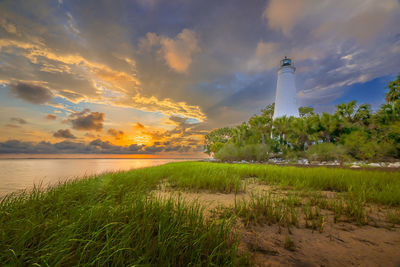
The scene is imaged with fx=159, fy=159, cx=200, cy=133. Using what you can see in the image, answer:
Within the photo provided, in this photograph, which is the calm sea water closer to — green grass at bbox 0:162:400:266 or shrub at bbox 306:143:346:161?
green grass at bbox 0:162:400:266

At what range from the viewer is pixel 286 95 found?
38.0m

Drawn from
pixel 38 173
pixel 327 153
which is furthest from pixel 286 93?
pixel 38 173

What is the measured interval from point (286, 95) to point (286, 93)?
1.80ft

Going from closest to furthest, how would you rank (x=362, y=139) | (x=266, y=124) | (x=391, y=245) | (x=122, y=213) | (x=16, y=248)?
(x=16, y=248), (x=391, y=245), (x=122, y=213), (x=362, y=139), (x=266, y=124)

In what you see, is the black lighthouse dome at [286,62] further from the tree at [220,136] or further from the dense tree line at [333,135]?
the tree at [220,136]

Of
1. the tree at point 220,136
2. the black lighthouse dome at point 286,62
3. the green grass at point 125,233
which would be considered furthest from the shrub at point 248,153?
the black lighthouse dome at point 286,62

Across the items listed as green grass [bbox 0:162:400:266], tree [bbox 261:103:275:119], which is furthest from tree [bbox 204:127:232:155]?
green grass [bbox 0:162:400:266]

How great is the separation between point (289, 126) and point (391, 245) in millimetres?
28125

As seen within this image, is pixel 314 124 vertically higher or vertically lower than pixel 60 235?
higher

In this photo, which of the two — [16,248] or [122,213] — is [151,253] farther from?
[16,248]

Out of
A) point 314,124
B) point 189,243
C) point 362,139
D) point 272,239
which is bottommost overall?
point 272,239

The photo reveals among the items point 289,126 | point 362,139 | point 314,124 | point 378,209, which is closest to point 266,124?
point 289,126

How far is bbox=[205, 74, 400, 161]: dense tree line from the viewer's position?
17.2m

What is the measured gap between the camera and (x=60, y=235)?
175 cm
